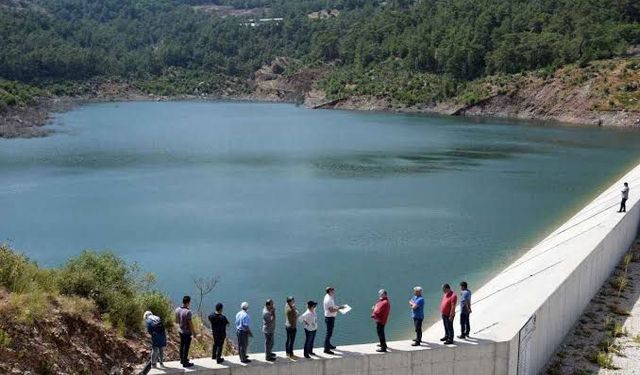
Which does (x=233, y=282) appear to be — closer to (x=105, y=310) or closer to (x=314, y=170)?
(x=105, y=310)

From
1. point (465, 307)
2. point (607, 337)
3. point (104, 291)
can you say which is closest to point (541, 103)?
point (607, 337)

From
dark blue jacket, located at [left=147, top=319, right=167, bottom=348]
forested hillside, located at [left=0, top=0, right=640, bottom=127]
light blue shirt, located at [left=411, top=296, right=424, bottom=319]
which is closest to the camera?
dark blue jacket, located at [left=147, top=319, right=167, bottom=348]

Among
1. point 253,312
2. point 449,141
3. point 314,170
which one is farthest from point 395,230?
point 449,141

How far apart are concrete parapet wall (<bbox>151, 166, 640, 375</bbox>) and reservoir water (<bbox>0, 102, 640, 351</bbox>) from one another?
1.54 meters

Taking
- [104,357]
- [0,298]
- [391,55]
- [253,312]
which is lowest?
[253,312]

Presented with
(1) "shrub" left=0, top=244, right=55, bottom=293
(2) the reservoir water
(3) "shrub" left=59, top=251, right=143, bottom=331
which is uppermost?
(1) "shrub" left=0, top=244, right=55, bottom=293

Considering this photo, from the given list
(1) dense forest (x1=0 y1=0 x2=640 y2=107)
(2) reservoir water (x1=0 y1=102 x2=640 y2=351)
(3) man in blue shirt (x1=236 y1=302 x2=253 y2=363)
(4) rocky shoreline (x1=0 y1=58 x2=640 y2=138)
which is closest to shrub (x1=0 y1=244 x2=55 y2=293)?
(3) man in blue shirt (x1=236 y1=302 x2=253 y2=363)

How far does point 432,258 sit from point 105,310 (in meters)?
21.3

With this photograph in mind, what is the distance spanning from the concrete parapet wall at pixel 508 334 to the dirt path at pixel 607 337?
35 cm

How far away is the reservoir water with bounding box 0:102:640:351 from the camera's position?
3372 cm

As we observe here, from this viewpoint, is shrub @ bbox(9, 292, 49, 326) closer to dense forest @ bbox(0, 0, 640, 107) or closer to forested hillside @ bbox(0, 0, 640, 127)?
forested hillside @ bbox(0, 0, 640, 127)

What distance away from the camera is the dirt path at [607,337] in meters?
20.2

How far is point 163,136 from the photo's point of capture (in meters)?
96.3

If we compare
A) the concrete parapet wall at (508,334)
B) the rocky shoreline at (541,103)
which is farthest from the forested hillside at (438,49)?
the concrete parapet wall at (508,334)
